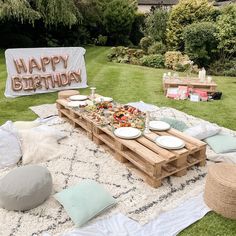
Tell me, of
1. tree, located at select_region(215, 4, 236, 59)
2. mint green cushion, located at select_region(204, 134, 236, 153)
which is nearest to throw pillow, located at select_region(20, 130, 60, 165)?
mint green cushion, located at select_region(204, 134, 236, 153)

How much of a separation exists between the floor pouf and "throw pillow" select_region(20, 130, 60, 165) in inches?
35.0

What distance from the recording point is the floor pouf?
306 centimetres

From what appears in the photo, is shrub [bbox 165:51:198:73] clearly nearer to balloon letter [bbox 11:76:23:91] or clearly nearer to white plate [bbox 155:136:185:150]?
balloon letter [bbox 11:76:23:91]

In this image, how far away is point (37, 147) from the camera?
4.30 m

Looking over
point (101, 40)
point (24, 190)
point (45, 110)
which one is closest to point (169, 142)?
point (24, 190)

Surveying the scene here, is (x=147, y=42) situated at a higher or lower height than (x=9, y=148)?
Answer: higher

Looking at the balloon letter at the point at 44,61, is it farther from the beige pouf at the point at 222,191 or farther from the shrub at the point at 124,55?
the shrub at the point at 124,55

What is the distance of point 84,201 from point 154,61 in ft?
32.0

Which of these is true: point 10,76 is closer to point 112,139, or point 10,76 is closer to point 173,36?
point 112,139

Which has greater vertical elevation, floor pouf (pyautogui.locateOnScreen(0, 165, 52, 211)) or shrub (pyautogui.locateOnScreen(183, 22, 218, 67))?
shrub (pyautogui.locateOnScreen(183, 22, 218, 67))

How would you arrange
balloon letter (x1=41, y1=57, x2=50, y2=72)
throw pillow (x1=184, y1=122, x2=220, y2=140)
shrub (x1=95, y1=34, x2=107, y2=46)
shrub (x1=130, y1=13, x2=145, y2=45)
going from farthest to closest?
shrub (x1=130, y1=13, x2=145, y2=45) < shrub (x1=95, y1=34, x2=107, y2=46) < balloon letter (x1=41, y1=57, x2=50, y2=72) < throw pillow (x1=184, y1=122, x2=220, y2=140)

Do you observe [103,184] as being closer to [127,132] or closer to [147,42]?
[127,132]

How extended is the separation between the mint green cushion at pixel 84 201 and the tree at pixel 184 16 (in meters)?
11.2

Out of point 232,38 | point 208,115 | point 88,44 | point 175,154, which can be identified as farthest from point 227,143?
point 88,44
